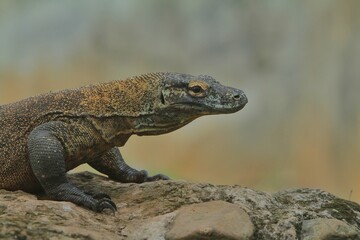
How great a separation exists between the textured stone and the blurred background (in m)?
4.14

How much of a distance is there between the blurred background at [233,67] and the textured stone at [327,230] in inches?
163

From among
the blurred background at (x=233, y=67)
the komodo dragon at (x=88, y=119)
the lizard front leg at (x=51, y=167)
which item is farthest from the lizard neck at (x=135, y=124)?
the blurred background at (x=233, y=67)

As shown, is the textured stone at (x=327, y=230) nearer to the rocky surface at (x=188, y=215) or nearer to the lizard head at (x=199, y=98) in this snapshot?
the rocky surface at (x=188, y=215)

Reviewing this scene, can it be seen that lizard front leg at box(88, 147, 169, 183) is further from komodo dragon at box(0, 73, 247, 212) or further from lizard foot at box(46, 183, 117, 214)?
lizard foot at box(46, 183, 117, 214)

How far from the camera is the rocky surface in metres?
4.12

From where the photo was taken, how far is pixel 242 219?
4.40 m

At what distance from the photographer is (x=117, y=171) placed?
239 inches

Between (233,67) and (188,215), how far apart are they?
480cm

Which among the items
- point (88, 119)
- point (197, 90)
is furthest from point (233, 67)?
point (88, 119)

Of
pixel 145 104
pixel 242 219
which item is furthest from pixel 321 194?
pixel 145 104

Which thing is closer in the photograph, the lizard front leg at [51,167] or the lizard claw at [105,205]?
the lizard claw at [105,205]

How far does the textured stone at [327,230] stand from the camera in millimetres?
4395

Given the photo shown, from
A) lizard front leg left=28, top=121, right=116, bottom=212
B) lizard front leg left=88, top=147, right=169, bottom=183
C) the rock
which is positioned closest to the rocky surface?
the rock

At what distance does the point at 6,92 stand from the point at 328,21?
180 inches
